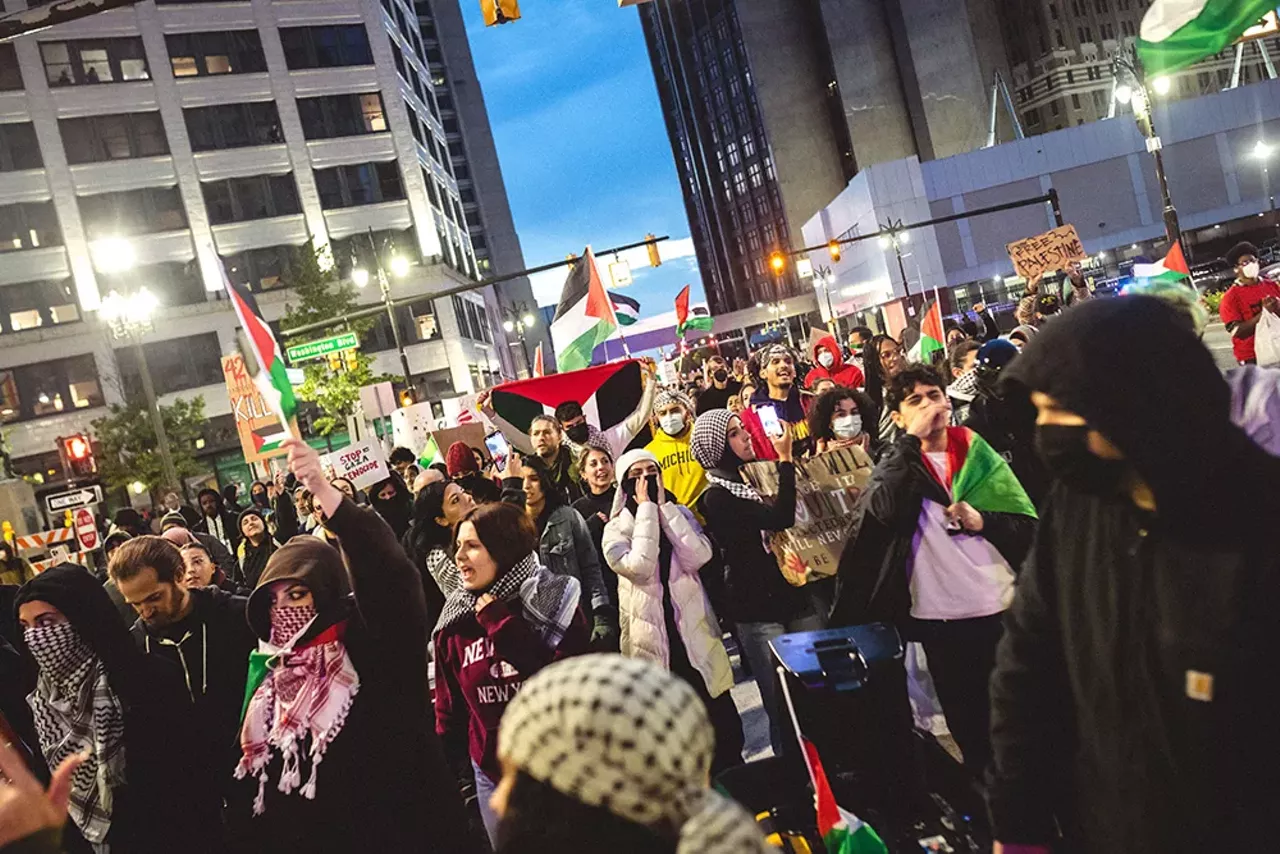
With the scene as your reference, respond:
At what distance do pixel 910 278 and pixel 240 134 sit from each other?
37460mm

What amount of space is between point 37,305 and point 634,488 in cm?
4773

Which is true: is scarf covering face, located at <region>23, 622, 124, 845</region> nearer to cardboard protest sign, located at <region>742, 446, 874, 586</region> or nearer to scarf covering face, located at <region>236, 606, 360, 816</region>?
scarf covering face, located at <region>236, 606, 360, 816</region>

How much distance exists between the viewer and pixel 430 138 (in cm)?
5803

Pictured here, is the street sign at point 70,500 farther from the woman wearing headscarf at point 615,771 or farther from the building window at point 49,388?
the building window at point 49,388

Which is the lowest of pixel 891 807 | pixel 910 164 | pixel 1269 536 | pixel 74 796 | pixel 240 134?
pixel 891 807

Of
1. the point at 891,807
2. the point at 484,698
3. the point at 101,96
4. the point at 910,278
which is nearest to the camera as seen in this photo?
the point at 891,807

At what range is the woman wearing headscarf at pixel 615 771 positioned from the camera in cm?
159

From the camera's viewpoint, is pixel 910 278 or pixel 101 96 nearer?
pixel 101 96

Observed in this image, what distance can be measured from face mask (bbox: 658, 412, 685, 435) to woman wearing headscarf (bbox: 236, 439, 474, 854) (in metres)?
3.70

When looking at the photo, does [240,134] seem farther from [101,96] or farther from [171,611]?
[171,611]

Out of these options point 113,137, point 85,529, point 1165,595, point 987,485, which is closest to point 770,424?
point 987,485

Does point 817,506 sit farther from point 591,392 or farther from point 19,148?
point 19,148

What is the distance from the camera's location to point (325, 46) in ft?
160

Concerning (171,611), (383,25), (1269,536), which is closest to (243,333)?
(171,611)
